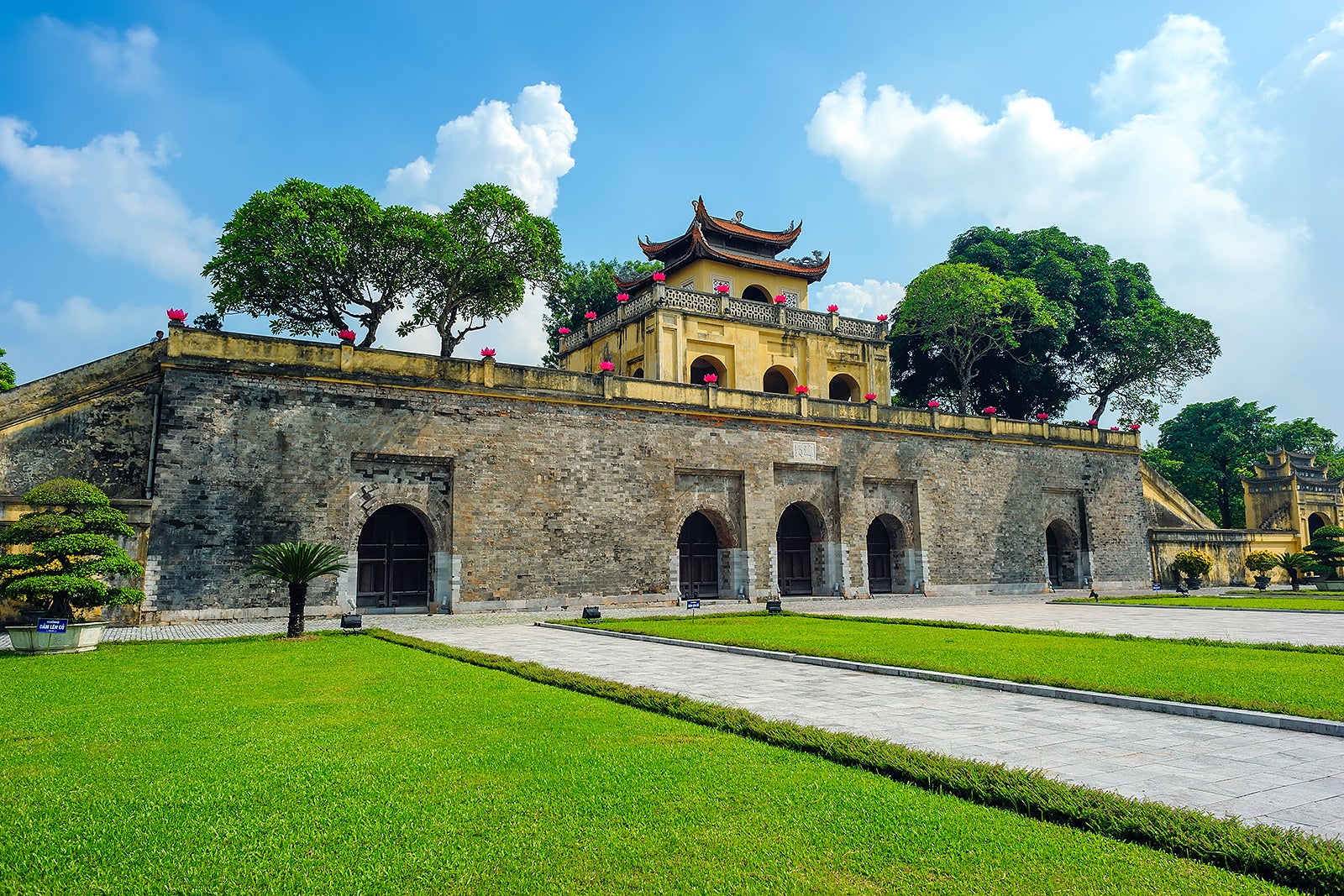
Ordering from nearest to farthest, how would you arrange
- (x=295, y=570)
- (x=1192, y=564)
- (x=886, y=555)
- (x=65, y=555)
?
(x=65, y=555) < (x=295, y=570) < (x=886, y=555) < (x=1192, y=564)

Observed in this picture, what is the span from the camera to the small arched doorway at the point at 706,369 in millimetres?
27766

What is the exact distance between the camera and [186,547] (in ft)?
52.8

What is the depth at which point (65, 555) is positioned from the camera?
1141cm

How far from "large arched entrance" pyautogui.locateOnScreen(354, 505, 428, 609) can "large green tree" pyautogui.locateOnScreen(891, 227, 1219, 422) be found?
1004 inches

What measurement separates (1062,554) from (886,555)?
799cm

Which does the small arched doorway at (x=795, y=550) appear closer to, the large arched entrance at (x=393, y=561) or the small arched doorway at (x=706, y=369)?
the small arched doorway at (x=706, y=369)

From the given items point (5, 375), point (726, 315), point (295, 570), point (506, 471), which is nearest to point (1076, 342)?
point (726, 315)

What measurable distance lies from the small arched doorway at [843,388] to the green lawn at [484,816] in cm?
2497

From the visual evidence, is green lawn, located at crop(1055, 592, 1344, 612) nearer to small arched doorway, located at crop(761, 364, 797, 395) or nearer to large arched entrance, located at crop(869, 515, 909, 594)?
large arched entrance, located at crop(869, 515, 909, 594)

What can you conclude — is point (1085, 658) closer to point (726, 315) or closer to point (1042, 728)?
point (1042, 728)

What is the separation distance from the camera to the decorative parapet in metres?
26.9

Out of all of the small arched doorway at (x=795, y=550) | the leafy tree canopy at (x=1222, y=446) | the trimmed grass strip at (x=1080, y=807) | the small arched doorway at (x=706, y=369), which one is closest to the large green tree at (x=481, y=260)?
the small arched doorway at (x=706, y=369)

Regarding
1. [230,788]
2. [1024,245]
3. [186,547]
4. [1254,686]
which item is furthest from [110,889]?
[1024,245]

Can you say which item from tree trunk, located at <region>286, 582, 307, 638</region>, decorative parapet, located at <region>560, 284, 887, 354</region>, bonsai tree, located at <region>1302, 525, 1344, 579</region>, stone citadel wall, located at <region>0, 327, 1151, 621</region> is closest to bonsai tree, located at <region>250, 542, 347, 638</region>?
tree trunk, located at <region>286, 582, 307, 638</region>
